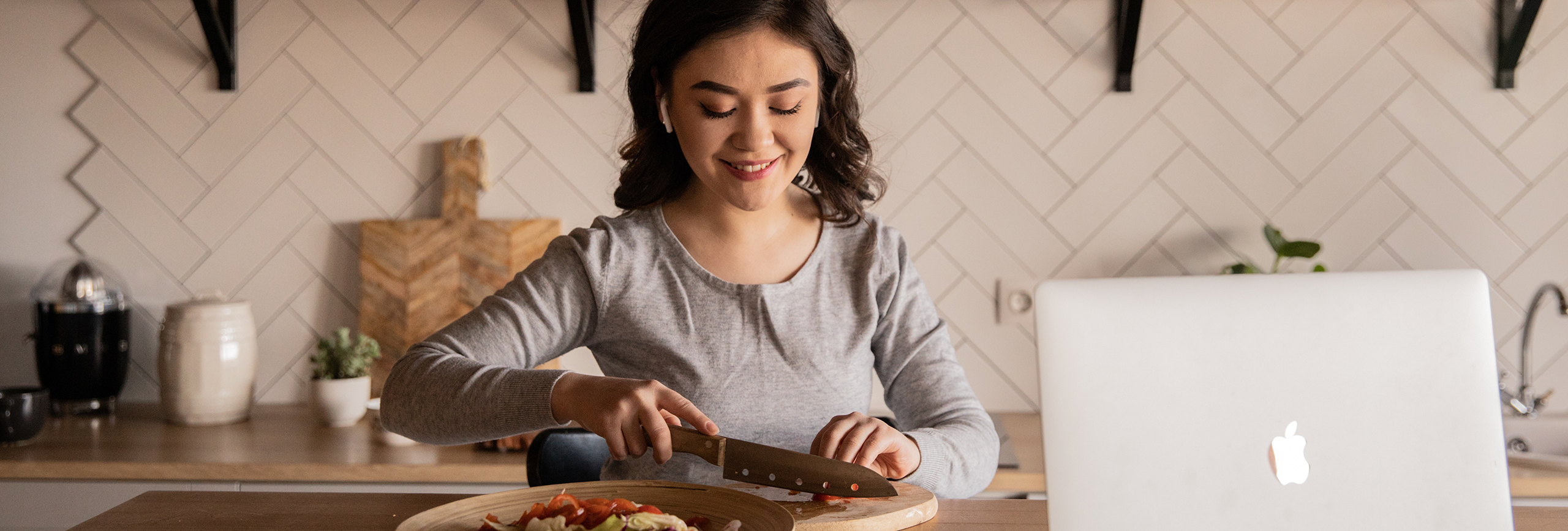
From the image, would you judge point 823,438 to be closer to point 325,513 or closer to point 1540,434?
point 325,513

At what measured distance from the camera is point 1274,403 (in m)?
0.52

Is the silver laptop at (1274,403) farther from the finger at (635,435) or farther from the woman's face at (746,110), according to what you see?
the woman's face at (746,110)

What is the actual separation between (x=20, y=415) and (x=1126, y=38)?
6.24 ft

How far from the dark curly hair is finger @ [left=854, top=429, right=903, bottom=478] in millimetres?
359

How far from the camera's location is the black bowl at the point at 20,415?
150cm

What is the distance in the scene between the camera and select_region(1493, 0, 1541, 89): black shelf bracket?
66.1 inches

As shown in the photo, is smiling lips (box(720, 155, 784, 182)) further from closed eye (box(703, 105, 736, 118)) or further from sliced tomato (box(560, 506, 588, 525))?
sliced tomato (box(560, 506, 588, 525))

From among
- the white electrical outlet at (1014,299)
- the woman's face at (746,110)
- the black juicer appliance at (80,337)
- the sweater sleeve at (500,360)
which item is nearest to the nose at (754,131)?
the woman's face at (746,110)

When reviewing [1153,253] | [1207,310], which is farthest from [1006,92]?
[1207,310]

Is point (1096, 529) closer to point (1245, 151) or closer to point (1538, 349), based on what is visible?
point (1245, 151)

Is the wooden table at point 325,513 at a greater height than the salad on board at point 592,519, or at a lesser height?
lesser

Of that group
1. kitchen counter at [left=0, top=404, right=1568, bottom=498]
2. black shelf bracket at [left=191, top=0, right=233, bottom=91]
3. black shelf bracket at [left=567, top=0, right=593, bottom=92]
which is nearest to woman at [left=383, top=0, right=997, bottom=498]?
kitchen counter at [left=0, top=404, right=1568, bottom=498]

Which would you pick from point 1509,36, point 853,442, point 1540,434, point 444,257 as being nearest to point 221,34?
point 444,257

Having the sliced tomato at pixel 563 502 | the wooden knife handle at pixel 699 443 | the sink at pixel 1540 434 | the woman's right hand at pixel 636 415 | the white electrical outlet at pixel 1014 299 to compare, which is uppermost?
the white electrical outlet at pixel 1014 299
